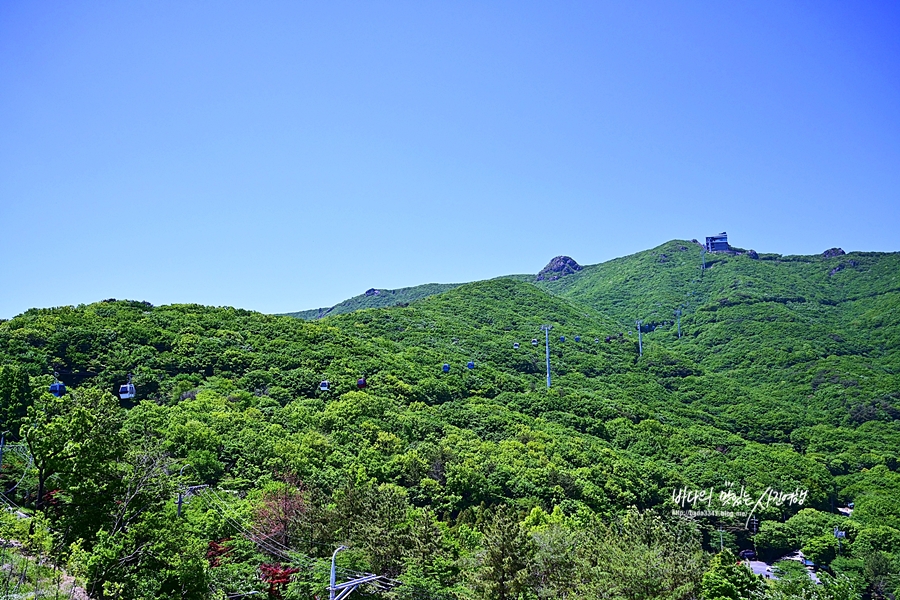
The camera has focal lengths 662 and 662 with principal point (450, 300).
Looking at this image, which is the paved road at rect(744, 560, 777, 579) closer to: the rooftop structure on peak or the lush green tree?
the lush green tree

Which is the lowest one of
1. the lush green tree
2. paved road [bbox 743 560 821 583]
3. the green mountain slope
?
paved road [bbox 743 560 821 583]

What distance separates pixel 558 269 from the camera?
589ft

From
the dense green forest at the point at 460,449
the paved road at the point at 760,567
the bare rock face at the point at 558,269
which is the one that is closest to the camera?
the dense green forest at the point at 460,449

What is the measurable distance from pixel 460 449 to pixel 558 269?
131052 mm

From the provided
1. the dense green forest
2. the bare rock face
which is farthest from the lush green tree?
the bare rock face

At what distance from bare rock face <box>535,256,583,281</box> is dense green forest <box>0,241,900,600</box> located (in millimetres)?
Answer: 49207

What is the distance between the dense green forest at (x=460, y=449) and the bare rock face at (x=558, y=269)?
49207 millimetres

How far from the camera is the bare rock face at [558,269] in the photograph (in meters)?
177

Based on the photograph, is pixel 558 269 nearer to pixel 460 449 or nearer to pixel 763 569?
pixel 763 569

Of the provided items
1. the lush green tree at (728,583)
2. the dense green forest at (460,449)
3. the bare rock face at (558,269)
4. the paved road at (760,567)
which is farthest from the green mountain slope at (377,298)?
the lush green tree at (728,583)

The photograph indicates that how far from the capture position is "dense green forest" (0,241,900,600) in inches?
1014

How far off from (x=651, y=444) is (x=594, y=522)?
28.2m

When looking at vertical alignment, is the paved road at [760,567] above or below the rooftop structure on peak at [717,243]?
below

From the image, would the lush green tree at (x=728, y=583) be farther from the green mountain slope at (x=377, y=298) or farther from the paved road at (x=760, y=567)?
the green mountain slope at (x=377, y=298)
